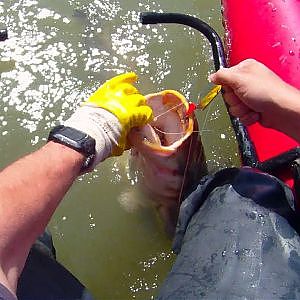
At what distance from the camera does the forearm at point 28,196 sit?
52.4 inches

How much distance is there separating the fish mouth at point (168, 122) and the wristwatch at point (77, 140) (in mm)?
239

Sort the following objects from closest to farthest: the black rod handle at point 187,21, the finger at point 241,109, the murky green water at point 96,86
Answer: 1. the finger at point 241,109
2. the black rod handle at point 187,21
3. the murky green water at point 96,86

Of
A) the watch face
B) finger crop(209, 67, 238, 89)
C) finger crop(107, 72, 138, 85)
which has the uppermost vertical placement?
finger crop(209, 67, 238, 89)

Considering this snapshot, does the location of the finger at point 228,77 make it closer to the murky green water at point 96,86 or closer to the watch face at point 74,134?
the watch face at point 74,134

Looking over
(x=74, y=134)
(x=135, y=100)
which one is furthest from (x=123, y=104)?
(x=74, y=134)

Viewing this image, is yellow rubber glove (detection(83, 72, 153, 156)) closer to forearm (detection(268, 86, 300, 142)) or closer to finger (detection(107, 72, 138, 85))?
finger (detection(107, 72, 138, 85))

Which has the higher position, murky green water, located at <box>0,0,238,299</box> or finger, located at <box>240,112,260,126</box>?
finger, located at <box>240,112,260,126</box>

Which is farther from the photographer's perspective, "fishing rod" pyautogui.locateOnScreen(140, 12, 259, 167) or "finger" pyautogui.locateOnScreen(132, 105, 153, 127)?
"fishing rod" pyautogui.locateOnScreen(140, 12, 259, 167)

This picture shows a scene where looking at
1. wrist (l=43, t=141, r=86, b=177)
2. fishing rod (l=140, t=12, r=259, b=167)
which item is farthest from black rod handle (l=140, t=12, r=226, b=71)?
wrist (l=43, t=141, r=86, b=177)

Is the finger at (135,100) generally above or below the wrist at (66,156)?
above

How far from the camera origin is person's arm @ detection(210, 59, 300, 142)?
163 centimetres

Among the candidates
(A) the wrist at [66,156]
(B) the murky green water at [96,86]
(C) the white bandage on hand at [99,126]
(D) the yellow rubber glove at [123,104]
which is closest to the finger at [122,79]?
(D) the yellow rubber glove at [123,104]

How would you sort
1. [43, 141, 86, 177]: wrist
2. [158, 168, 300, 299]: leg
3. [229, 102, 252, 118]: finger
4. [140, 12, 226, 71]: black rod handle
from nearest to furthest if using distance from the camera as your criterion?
1. [158, 168, 300, 299]: leg
2. [43, 141, 86, 177]: wrist
3. [229, 102, 252, 118]: finger
4. [140, 12, 226, 71]: black rod handle

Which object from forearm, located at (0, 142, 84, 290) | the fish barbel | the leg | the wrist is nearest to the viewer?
forearm, located at (0, 142, 84, 290)
